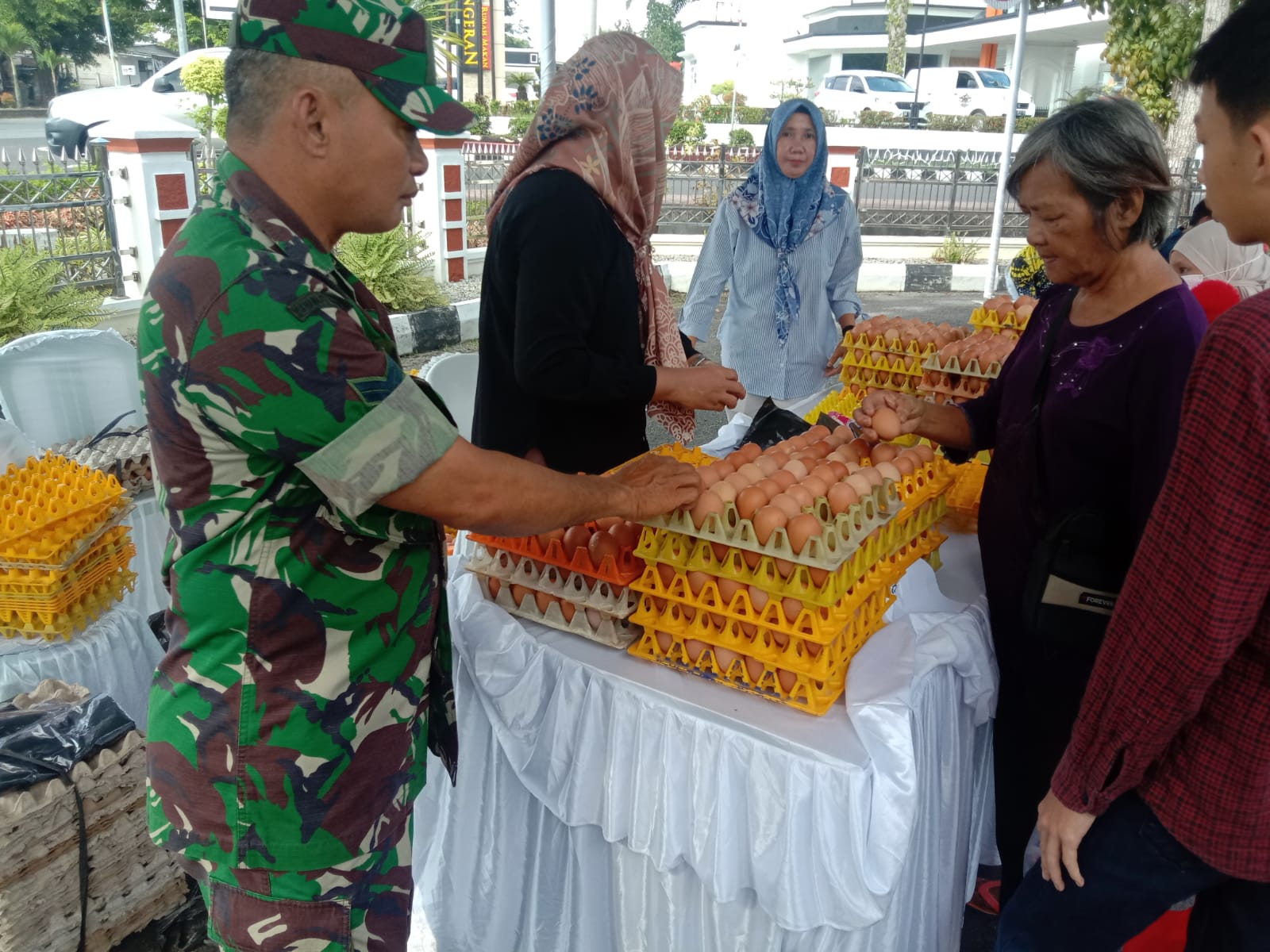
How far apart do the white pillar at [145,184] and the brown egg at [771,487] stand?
757cm

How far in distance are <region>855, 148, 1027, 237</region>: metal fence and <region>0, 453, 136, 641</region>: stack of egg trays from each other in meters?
12.2

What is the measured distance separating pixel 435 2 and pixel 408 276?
376 cm

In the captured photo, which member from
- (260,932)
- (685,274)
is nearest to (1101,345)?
(260,932)

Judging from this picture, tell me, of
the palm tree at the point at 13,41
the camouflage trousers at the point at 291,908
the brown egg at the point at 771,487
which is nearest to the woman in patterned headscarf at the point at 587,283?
the brown egg at the point at 771,487

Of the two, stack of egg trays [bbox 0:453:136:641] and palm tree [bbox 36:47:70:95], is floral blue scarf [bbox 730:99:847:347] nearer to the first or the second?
stack of egg trays [bbox 0:453:136:641]

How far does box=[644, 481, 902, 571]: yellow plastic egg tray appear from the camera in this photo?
4.93 feet

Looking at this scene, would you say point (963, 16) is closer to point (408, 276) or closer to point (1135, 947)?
point (408, 276)

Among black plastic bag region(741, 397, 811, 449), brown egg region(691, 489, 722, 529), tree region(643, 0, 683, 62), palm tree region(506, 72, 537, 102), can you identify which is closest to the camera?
brown egg region(691, 489, 722, 529)

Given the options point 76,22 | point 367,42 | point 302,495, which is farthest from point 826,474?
point 76,22

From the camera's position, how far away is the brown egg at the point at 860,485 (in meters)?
1.71

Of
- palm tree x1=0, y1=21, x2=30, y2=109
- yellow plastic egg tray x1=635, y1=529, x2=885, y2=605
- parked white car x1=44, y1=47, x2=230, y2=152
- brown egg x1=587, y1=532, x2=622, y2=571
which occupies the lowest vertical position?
brown egg x1=587, y1=532, x2=622, y2=571

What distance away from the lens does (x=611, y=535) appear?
71.0 inches

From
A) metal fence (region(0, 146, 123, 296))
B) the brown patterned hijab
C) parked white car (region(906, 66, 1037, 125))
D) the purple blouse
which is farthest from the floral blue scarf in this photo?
parked white car (region(906, 66, 1037, 125))

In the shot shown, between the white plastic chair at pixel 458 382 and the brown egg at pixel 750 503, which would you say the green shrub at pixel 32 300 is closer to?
the white plastic chair at pixel 458 382
